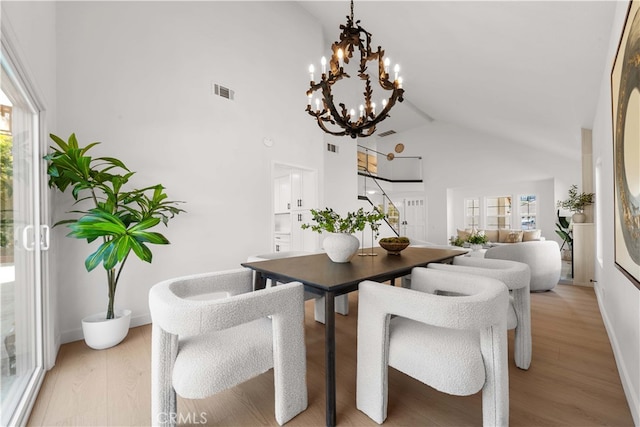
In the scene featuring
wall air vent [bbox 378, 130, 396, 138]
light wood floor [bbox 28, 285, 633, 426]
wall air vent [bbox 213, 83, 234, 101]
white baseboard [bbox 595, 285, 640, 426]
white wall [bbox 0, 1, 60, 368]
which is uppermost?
wall air vent [bbox 378, 130, 396, 138]

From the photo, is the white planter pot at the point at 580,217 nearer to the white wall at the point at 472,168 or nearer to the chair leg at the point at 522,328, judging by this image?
the white wall at the point at 472,168

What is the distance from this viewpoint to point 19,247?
169 centimetres

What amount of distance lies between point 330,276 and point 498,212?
8408mm

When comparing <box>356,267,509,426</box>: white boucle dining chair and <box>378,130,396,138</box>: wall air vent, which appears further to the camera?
<box>378,130,396,138</box>: wall air vent

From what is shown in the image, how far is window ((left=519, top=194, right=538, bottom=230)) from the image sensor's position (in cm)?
750

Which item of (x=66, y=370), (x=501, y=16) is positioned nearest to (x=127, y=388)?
(x=66, y=370)

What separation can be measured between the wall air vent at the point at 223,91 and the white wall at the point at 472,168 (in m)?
7.45

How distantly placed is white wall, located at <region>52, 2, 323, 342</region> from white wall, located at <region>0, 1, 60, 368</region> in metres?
0.30

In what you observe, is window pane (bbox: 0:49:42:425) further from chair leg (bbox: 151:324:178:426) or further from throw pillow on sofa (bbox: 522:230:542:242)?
throw pillow on sofa (bbox: 522:230:542:242)

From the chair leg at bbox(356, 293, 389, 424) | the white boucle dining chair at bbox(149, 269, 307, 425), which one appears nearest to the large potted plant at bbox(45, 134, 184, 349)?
the white boucle dining chair at bbox(149, 269, 307, 425)

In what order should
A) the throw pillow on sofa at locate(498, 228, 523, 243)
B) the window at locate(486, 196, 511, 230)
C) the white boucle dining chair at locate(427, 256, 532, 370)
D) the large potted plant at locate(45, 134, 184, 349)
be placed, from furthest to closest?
the window at locate(486, 196, 511, 230) → the throw pillow on sofa at locate(498, 228, 523, 243) → the large potted plant at locate(45, 134, 184, 349) → the white boucle dining chair at locate(427, 256, 532, 370)

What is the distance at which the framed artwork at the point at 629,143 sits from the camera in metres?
1.19

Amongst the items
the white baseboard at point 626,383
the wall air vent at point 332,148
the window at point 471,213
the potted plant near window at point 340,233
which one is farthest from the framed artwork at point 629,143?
the window at point 471,213

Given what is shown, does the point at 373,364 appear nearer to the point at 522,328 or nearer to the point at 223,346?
the point at 223,346
